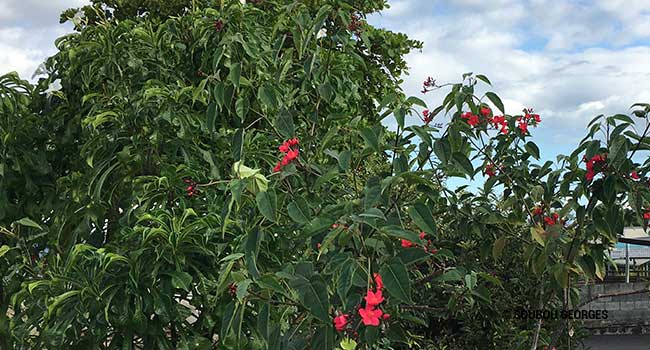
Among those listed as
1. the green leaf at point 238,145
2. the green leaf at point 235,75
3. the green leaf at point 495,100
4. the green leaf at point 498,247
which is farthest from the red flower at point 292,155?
the green leaf at point 498,247

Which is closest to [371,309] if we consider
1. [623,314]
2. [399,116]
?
[399,116]

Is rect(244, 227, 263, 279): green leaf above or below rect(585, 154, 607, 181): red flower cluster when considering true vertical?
below

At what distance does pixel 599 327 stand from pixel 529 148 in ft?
20.0

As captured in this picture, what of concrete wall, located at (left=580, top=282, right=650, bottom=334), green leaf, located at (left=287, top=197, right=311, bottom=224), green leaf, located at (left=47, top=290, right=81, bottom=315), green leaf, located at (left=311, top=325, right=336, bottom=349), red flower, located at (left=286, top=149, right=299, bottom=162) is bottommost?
concrete wall, located at (left=580, top=282, right=650, bottom=334)

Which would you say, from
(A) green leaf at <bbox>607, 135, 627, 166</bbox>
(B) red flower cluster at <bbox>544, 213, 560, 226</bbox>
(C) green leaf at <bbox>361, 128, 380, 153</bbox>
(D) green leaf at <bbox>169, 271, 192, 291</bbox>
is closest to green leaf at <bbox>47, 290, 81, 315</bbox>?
(D) green leaf at <bbox>169, 271, 192, 291</bbox>

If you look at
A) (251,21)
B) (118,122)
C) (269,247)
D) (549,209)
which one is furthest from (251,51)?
(549,209)

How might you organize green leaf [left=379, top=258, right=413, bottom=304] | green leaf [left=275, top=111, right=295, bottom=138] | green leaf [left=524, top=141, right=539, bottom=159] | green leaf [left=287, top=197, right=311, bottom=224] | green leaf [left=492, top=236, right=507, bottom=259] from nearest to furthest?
green leaf [left=379, top=258, right=413, bottom=304], green leaf [left=287, top=197, right=311, bottom=224], green leaf [left=275, top=111, right=295, bottom=138], green leaf [left=492, top=236, right=507, bottom=259], green leaf [left=524, top=141, right=539, bottom=159]

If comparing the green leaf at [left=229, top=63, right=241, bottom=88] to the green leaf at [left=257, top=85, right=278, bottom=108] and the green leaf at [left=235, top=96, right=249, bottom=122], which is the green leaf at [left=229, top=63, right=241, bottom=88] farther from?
the green leaf at [left=235, top=96, right=249, bottom=122]

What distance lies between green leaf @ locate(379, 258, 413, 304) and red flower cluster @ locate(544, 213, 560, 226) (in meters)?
0.89

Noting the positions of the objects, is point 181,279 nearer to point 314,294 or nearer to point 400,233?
point 314,294

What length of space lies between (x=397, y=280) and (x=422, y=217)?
0.58ft

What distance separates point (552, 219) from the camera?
2113mm

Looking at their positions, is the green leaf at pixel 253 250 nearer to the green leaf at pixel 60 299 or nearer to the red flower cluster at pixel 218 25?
the green leaf at pixel 60 299

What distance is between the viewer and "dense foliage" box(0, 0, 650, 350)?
154 centimetres
